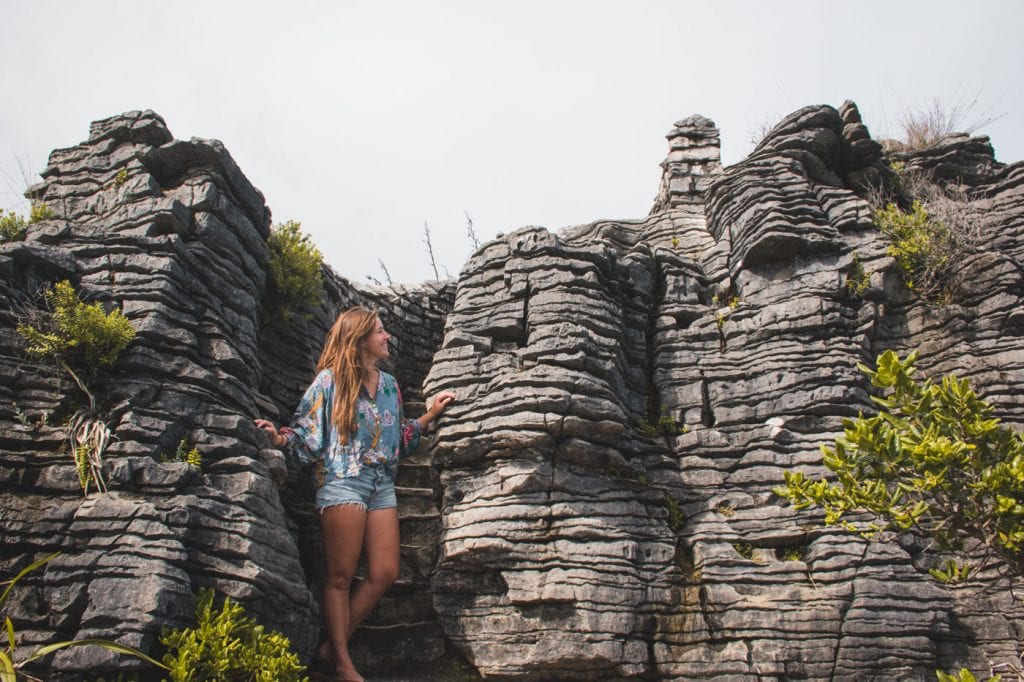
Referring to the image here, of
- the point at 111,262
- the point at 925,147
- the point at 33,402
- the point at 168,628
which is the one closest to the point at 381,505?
the point at 168,628

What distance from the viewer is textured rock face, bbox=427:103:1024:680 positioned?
770 centimetres

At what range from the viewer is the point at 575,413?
343 inches

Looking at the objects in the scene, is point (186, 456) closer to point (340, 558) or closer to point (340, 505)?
point (340, 505)

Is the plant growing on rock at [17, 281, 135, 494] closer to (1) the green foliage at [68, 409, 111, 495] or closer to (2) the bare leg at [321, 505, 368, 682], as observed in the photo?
(1) the green foliage at [68, 409, 111, 495]

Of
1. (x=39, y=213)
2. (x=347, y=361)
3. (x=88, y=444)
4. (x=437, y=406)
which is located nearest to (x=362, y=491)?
(x=347, y=361)

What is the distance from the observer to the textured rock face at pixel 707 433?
303 inches

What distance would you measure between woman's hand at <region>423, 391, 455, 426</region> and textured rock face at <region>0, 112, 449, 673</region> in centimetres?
195

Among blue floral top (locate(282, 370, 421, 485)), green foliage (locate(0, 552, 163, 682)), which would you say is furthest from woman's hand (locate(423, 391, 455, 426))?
green foliage (locate(0, 552, 163, 682))

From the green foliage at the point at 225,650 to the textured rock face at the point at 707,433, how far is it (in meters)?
2.32

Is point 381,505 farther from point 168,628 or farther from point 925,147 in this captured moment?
point 925,147

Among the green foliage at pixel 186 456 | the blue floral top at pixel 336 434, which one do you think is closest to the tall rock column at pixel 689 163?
the blue floral top at pixel 336 434

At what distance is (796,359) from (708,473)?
1.95 meters

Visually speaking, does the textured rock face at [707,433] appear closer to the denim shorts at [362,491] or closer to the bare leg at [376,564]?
the bare leg at [376,564]

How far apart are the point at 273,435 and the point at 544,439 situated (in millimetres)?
3084
